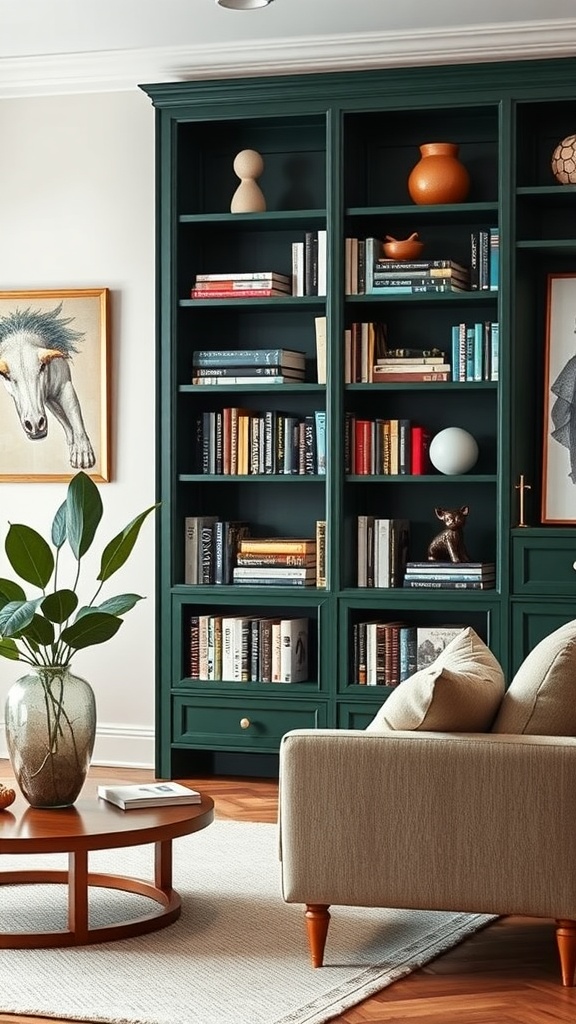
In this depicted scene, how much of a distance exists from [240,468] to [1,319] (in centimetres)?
126

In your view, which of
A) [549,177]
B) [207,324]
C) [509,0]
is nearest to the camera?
[509,0]

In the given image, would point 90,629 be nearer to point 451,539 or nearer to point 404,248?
point 451,539

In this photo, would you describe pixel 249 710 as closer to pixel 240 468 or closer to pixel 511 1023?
pixel 240 468

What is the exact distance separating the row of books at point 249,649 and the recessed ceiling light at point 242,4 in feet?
7.27

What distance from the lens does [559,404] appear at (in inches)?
213

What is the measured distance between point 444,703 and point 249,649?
2.38 metres

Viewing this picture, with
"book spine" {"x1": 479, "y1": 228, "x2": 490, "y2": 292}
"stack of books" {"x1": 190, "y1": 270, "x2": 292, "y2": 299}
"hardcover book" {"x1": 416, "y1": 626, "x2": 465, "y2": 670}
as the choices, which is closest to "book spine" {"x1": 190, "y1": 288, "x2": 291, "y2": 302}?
"stack of books" {"x1": 190, "y1": 270, "x2": 292, "y2": 299}

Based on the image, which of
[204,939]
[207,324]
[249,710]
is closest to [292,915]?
[204,939]

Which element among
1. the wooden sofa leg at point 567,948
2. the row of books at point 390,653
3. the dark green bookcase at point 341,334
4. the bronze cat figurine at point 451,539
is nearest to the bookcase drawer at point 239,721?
the dark green bookcase at point 341,334

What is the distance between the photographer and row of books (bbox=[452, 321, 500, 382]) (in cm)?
529

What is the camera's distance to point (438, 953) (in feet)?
11.3

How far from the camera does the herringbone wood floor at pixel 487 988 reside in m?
3.04

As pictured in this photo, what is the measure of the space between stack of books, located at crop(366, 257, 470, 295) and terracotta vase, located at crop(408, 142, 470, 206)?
0.23 meters

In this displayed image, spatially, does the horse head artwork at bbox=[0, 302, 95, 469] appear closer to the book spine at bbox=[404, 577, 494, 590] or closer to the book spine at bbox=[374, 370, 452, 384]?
the book spine at bbox=[374, 370, 452, 384]
